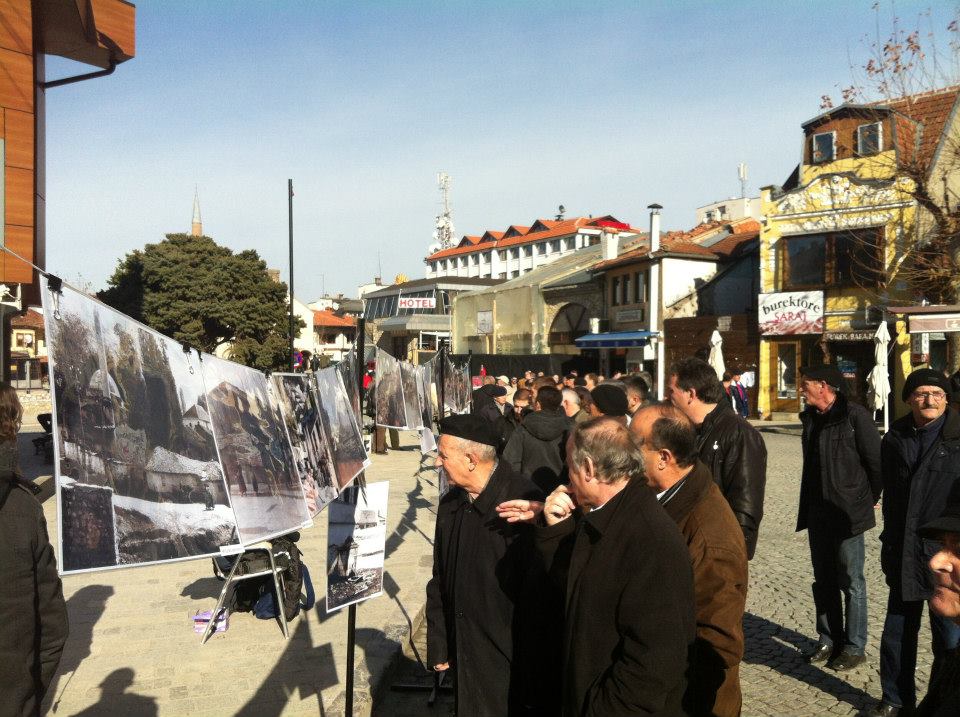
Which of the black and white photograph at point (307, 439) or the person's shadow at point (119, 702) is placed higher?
the black and white photograph at point (307, 439)

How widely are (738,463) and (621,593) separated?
2.12m

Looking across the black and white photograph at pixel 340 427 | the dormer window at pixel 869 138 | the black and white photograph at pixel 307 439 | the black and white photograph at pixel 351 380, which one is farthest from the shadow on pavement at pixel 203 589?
the dormer window at pixel 869 138

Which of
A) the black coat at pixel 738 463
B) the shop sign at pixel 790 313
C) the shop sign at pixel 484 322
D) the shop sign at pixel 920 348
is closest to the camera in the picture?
the black coat at pixel 738 463

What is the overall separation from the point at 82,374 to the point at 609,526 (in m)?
1.85

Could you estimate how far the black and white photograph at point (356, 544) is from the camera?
14.5 feet

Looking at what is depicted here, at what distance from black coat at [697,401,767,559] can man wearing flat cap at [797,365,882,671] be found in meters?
0.90

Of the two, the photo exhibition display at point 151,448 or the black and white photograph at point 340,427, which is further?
the black and white photograph at point 340,427

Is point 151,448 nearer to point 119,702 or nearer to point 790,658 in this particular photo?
point 119,702

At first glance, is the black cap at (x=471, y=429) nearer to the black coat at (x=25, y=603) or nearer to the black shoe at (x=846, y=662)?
the black coat at (x=25, y=603)

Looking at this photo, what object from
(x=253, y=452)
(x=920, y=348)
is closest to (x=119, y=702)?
(x=253, y=452)

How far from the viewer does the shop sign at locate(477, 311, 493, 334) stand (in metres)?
50.3

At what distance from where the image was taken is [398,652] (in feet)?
18.8

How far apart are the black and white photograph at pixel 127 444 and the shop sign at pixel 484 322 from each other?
1852 inches

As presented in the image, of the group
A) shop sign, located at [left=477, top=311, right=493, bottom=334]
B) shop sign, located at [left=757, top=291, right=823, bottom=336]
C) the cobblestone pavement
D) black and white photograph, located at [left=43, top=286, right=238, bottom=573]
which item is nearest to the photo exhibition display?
black and white photograph, located at [left=43, top=286, right=238, bottom=573]
